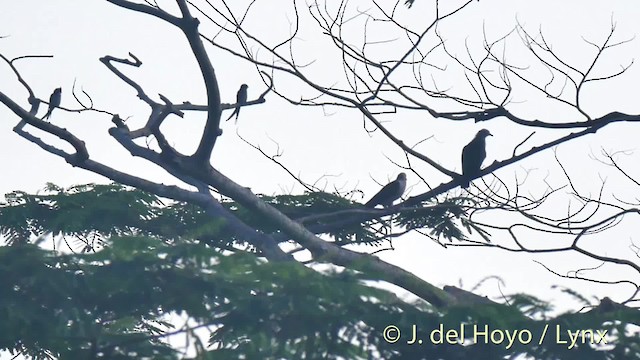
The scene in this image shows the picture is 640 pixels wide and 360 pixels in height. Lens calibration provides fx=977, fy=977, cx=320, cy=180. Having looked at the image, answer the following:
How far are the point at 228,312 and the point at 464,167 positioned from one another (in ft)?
21.3

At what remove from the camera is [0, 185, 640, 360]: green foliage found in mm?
5176

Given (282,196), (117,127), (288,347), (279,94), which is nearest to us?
(288,347)

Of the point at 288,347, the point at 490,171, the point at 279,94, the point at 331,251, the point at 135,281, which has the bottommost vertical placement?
the point at 288,347

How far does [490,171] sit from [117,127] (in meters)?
3.12

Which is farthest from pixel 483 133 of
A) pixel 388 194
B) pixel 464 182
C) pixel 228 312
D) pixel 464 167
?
pixel 228 312

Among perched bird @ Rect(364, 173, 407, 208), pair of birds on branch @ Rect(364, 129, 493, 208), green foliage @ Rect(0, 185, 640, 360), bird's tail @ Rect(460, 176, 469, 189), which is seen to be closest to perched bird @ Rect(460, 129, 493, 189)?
pair of birds on branch @ Rect(364, 129, 493, 208)

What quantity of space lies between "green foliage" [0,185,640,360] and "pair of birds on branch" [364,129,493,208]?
3.89 meters

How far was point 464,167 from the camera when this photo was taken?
37.2ft

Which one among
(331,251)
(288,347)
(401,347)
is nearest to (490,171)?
(331,251)

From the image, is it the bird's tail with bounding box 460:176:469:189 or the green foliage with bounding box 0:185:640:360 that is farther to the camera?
the bird's tail with bounding box 460:176:469:189

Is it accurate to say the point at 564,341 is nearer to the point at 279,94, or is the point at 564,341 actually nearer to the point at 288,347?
the point at 288,347

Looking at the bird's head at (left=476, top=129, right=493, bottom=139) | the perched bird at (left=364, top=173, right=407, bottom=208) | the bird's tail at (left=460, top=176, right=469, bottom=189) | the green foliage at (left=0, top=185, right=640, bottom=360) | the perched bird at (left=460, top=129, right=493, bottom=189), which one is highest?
the bird's head at (left=476, top=129, right=493, bottom=139)

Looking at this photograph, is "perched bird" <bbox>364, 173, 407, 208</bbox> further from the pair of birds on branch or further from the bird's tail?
the bird's tail

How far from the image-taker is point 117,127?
8242 millimetres
